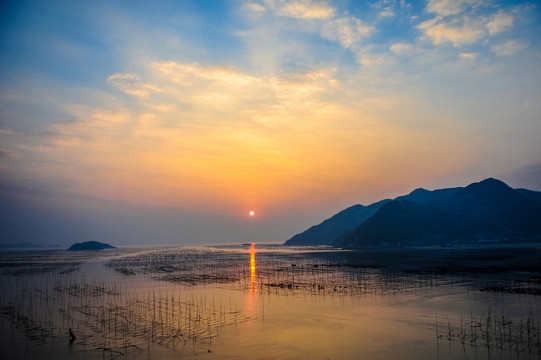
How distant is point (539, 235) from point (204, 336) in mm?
203344

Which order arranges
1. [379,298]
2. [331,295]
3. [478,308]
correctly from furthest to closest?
[331,295]
[379,298]
[478,308]

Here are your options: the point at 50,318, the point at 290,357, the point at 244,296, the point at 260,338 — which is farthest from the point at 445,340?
the point at 50,318

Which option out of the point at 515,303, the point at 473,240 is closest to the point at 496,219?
the point at 473,240

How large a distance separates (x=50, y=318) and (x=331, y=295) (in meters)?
25.3

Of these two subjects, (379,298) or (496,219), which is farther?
(496,219)

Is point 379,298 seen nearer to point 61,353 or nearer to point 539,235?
point 61,353

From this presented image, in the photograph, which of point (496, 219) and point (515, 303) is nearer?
point (515, 303)

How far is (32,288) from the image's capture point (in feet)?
141

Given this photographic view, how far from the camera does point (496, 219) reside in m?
191

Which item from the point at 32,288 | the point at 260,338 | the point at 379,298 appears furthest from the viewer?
the point at 32,288

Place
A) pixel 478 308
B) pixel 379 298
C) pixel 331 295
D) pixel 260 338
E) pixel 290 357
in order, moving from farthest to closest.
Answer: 1. pixel 331 295
2. pixel 379 298
3. pixel 478 308
4. pixel 260 338
5. pixel 290 357

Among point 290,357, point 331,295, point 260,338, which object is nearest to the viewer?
point 290,357

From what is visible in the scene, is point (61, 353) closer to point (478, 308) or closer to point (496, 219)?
point (478, 308)

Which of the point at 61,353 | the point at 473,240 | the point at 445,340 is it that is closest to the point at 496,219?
the point at 473,240
